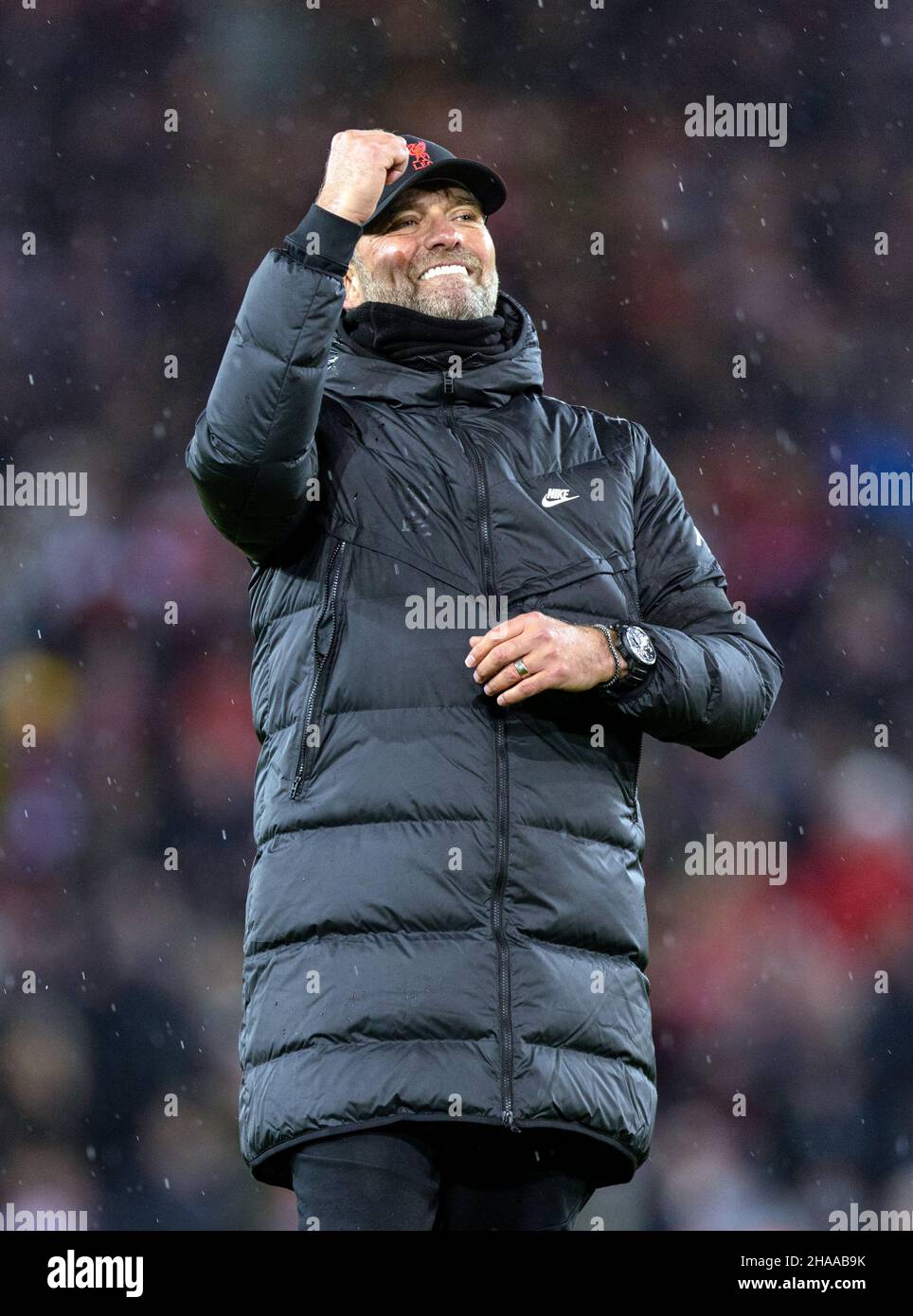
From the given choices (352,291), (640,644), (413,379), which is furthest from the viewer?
(352,291)

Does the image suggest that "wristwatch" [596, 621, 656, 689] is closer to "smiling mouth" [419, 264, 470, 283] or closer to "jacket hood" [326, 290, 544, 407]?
"jacket hood" [326, 290, 544, 407]

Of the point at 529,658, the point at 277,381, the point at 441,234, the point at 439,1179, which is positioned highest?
the point at 441,234

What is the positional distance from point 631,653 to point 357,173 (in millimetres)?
499

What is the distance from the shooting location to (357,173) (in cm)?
164

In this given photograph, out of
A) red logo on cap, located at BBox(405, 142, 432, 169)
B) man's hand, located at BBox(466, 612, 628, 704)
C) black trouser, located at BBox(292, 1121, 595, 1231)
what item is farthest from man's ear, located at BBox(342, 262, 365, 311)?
black trouser, located at BBox(292, 1121, 595, 1231)

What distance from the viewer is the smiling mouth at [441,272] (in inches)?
71.6

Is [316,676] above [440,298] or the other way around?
the other way around

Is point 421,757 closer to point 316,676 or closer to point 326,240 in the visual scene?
point 316,676

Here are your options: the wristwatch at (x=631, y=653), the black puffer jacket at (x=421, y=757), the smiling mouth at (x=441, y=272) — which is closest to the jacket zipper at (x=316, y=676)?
the black puffer jacket at (x=421, y=757)

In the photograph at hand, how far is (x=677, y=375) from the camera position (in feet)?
11.3

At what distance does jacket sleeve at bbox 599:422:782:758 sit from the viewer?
1644mm

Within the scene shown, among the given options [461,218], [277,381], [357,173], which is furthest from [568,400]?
[277,381]
